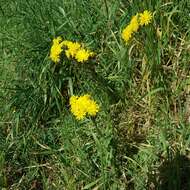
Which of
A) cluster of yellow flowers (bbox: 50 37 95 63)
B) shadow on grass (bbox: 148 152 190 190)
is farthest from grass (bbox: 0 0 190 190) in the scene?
cluster of yellow flowers (bbox: 50 37 95 63)

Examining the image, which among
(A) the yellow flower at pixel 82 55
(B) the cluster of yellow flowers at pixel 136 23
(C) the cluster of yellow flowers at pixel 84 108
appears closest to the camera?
(C) the cluster of yellow flowers at pixel 84 108

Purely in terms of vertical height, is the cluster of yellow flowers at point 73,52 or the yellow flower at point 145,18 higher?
the yellow flower at point 145,18

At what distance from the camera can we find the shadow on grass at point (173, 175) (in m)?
2.62

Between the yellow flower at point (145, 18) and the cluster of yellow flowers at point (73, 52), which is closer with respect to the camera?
the cluster of yellow flowers at point (73, 52)

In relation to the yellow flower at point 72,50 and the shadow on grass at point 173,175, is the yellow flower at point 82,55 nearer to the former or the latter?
the yellow flower at point 72,50

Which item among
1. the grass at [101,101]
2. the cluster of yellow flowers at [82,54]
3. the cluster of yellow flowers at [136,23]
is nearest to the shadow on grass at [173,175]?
the grass at [101,101]

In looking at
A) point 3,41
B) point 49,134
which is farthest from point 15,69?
point 49,134

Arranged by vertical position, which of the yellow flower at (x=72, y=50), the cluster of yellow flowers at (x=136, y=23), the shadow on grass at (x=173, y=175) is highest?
the cluster of yellow flowers at (x=136, y=23)

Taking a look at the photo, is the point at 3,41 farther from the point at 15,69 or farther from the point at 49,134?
the point at 49,134

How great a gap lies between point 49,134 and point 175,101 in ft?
2.41

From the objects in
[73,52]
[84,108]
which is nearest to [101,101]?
[73,52]

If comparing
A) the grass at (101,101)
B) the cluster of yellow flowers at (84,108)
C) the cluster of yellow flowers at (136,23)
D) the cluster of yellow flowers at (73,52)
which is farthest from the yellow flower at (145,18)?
the cluster of yellow flowers at (84,108)

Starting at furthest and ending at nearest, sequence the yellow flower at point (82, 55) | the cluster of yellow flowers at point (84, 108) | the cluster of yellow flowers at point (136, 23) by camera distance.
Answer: the cluster of yellow flowers at point (136, 23), the yellow flower at point (82, 55), the cluster of yellow flowers at point (84, 108)

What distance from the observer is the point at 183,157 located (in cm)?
269
